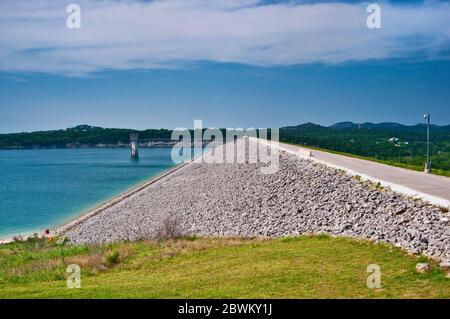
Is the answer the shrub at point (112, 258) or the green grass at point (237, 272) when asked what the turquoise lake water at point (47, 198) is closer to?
the shrub at point (112, 258)

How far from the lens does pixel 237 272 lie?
1320 centimetres

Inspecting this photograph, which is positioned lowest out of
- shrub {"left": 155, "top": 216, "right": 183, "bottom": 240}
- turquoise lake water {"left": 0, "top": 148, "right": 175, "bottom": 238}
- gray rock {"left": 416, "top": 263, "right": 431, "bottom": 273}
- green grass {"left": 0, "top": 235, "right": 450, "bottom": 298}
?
turquoise lake water {"left": 0, "top": 148, "right": 175, "bottom": 238}

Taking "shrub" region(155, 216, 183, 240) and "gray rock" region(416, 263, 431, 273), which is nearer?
"gray rock" region(416, 263, 431, 273)

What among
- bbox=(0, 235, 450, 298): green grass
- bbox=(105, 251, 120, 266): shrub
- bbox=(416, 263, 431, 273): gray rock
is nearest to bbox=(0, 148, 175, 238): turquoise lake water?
bbox=(105, 251, 120, 266): shrub

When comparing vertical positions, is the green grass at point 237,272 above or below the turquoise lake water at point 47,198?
above

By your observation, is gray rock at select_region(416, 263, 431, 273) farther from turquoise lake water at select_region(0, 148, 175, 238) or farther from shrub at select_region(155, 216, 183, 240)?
turquoise lake water at select_region(0, 148, 175, 238)

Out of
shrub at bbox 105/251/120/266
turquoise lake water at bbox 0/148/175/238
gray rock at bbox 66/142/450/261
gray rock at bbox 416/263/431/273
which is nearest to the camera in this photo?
gray rock at bbox 416/263/431/273

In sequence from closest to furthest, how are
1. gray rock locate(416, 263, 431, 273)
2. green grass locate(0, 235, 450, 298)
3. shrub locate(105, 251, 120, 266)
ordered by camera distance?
1. green grass locate(0, 235, 450, 298)
2. gray rock locate(416, 263, 431, 273)
3. shrub locate(105, 251, 120, 266)

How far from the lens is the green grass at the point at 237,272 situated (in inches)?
418

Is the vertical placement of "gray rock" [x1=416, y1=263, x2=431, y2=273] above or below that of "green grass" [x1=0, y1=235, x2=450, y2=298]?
above

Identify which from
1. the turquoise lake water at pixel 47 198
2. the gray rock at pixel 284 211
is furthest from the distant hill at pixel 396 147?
the turquoise lake water at pixel 47 198

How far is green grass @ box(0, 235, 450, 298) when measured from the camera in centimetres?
1062
